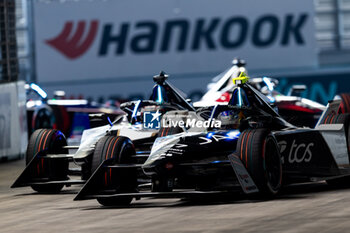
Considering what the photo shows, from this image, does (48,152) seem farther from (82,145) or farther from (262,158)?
(262,158)

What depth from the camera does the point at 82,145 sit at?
13.2m

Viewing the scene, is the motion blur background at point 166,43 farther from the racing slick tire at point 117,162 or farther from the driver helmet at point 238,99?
the racing slick tire at point 117,162

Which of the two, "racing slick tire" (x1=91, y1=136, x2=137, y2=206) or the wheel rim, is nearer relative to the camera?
the wheel rim

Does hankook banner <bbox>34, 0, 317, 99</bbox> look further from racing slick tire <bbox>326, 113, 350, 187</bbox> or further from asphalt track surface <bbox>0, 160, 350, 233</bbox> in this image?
asphalt track surface <bbox>0, 160, 350, 233</bbox>

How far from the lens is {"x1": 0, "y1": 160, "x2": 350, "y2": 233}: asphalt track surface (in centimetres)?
896

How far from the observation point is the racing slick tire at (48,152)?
13.2 meters

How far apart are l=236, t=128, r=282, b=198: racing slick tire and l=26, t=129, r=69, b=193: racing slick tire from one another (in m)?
3.32

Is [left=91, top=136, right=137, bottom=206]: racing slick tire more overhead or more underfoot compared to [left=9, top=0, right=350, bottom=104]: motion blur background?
more underfoot

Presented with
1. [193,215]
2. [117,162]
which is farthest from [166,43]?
[193,215]

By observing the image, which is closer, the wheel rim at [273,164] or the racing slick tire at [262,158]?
the racing slick tire at [262,158]

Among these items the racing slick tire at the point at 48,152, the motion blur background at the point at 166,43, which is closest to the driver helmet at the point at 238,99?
the racing slick tire at the point at 48,152

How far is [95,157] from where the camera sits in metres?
11.6

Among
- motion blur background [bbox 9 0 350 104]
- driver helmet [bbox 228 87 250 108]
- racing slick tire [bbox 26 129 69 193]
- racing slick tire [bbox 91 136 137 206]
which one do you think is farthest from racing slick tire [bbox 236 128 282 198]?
motion blur background [bbox 9 0 350 104]

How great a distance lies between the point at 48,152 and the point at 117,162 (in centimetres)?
222
